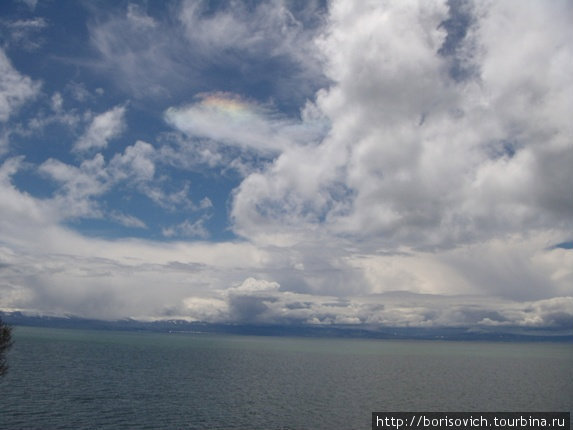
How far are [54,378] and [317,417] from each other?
82247 mm

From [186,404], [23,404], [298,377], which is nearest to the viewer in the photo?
[23,404]

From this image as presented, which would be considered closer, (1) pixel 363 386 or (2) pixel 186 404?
(2) pixel 186 404

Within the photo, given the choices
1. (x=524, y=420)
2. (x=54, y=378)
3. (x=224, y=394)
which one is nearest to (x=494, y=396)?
(x=524, y=420)

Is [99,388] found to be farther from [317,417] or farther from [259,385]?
[317,417]

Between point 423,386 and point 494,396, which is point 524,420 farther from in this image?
point 423,386

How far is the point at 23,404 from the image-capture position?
8038 cm

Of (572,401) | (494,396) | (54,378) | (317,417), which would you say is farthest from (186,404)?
(572,401)

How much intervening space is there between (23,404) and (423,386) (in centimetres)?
10925

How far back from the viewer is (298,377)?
145375mm

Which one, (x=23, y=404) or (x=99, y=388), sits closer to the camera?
(x=23, y=404)

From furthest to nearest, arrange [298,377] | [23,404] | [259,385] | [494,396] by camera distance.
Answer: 1. [298,377]
2. [259,385]
3. [494,396]
4. [23,404]

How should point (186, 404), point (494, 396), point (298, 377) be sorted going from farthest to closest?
point (298, 377), point (494, 396), point (186, 404)

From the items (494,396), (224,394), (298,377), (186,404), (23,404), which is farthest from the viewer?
(298,377)

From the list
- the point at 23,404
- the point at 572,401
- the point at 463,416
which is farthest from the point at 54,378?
the point at 572,401
